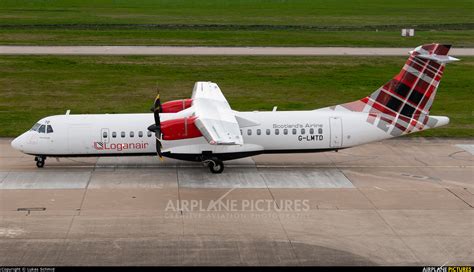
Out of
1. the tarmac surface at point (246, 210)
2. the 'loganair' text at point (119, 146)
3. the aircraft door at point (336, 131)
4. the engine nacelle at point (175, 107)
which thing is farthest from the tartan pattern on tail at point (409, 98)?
the 'loganair' text at point (119, 146)

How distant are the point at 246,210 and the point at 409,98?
457 inches

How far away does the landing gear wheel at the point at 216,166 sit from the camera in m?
34.6

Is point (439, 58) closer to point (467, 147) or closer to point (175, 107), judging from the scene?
point (467, 147)

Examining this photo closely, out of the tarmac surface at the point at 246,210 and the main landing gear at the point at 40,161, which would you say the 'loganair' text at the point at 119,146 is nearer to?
the tarmac surface at the point at 246,210

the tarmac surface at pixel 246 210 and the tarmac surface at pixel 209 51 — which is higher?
the tarmac surface at pixel 209 51

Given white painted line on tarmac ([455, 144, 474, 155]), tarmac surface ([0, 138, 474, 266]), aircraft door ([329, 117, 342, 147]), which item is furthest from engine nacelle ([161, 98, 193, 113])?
white painted line on tarmac ([455, 144, 474, 155])

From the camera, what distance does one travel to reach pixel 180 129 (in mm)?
33875

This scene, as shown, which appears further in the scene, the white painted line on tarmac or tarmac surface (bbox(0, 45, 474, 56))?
tarmac surface (bbox(0, 45, 474, 56))

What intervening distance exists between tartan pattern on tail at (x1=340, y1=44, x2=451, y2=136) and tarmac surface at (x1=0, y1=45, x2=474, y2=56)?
35159 millimetres

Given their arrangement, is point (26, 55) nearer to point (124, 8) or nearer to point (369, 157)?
point (369, 157)

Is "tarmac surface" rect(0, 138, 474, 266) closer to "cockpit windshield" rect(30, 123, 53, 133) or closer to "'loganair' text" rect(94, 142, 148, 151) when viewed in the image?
"'loganair' text" rect(94, 142, 148, 151)

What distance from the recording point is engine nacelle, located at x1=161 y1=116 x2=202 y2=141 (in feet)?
110

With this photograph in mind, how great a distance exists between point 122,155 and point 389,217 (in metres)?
13.7

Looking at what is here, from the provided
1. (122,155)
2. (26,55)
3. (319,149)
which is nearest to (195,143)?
(122,155)
